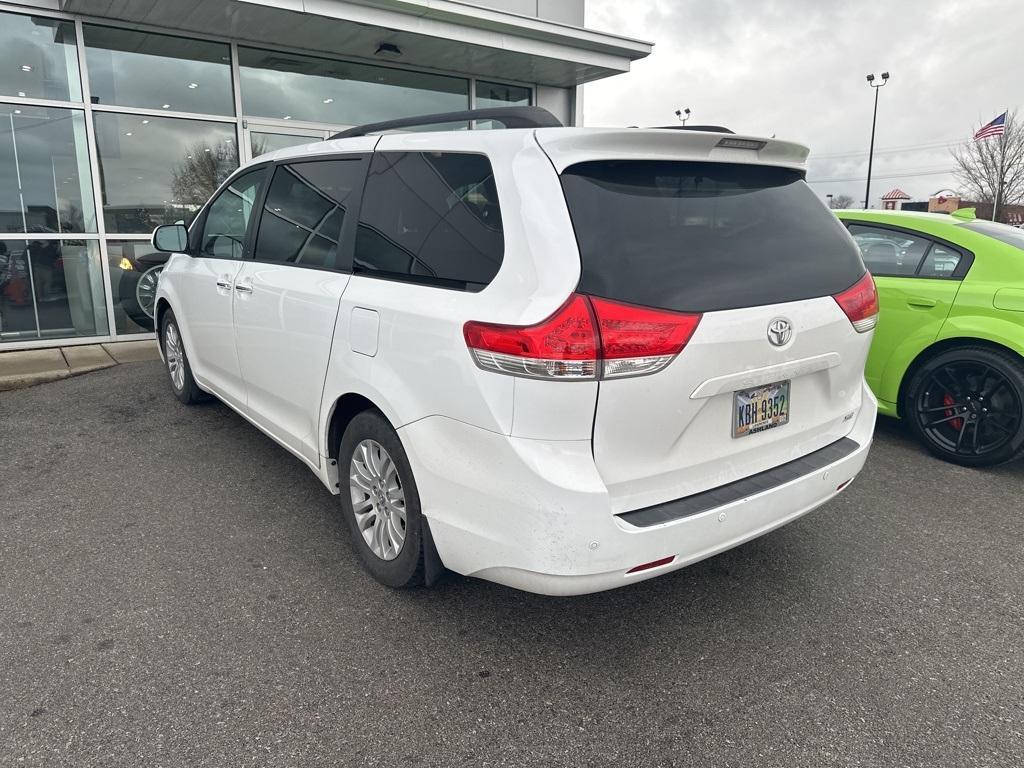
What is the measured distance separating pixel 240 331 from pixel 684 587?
2.67 metres

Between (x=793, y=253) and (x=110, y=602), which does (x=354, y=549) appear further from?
(x=793, y=253)

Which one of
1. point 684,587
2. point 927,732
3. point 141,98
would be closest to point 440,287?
point 684,587

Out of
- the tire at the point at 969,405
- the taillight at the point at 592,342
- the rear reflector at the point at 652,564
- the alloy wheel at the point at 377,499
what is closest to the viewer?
the taillight at the point at 592,342

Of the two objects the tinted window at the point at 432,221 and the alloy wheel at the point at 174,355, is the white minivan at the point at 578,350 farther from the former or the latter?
the alloy wheel at the point at 174,355

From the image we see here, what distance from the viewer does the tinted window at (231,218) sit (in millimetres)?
3961

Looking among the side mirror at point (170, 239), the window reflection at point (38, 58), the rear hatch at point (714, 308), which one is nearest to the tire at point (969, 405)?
the rear hatch at point (714, 308)

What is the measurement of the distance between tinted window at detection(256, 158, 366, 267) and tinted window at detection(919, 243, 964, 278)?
379cm

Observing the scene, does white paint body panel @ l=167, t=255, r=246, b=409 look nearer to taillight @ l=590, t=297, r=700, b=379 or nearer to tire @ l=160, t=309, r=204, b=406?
tire @ l=160, t=309, r=204, b=406

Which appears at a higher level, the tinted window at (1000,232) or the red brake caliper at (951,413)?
the tinted window at (1000,232)

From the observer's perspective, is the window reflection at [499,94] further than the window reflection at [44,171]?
Yes

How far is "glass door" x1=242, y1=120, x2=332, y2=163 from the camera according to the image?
325 inches

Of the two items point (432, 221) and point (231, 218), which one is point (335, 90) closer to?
point (231, 218)

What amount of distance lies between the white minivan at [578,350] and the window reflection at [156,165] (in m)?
5.96

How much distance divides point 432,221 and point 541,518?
1.17m
